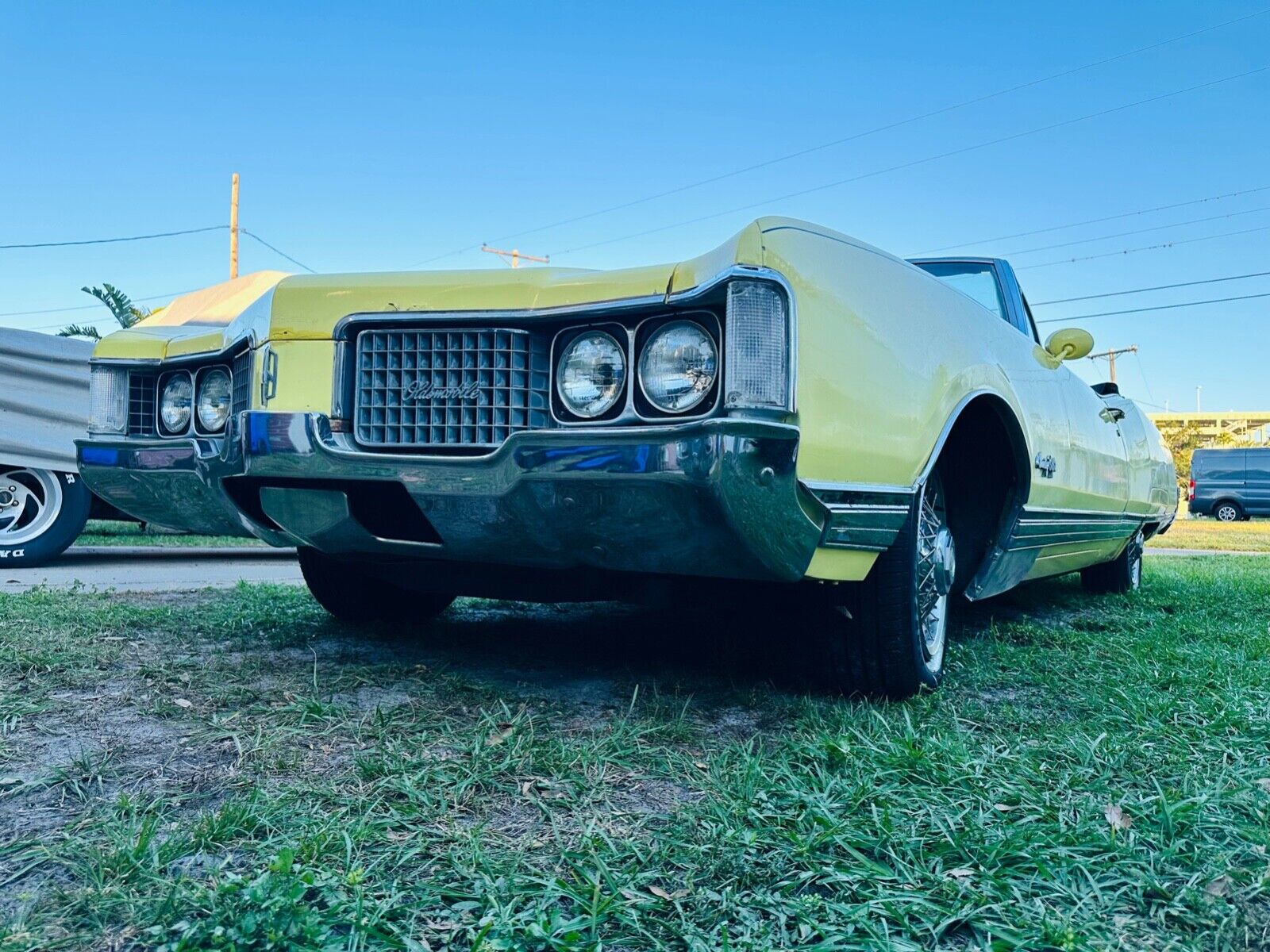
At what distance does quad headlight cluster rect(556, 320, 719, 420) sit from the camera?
1.98 meters

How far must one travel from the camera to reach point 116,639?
305 cm

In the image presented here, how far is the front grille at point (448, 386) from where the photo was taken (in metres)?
2.17

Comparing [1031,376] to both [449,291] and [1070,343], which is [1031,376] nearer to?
[1070,343]

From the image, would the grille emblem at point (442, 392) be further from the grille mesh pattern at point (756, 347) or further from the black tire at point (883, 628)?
the black tire at point (883, 628)

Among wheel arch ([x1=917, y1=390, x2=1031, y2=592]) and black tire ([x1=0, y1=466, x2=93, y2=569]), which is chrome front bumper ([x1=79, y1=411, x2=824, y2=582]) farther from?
black tire ([x1=0, y1=466, x2=93, y2=569])

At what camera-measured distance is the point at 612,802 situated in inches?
66.6

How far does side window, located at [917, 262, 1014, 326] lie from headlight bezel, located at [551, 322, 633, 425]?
1.96 m

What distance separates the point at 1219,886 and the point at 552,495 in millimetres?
1282

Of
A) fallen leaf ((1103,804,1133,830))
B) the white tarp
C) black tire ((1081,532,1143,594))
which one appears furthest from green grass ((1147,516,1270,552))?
the white tarp

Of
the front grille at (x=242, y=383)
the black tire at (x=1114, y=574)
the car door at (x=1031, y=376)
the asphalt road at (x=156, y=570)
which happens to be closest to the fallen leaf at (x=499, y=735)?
the front grille at (x=242, y=383)

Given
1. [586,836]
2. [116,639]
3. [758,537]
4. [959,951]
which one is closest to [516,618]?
[116,639]

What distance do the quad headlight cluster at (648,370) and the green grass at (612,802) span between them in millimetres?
696

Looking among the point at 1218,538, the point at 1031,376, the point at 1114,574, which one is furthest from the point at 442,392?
the point at 1218,538

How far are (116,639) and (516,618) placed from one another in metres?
1.37
